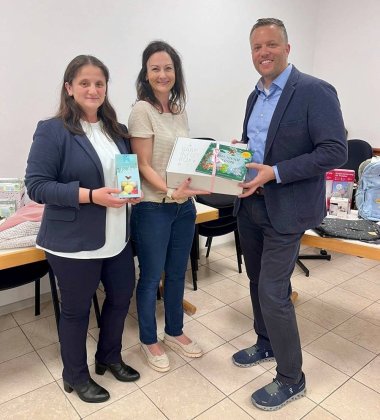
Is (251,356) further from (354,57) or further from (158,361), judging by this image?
(354,57)

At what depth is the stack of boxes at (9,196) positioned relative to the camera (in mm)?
1993

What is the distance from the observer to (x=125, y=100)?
2.77 meters

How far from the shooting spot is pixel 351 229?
183 cm

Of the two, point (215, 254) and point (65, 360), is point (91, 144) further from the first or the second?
point (215, 254)

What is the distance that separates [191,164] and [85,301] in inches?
28.9

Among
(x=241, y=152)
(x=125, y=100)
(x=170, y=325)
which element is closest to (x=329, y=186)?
(x=241, y=152)

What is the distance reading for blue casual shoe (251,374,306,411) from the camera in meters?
1.62

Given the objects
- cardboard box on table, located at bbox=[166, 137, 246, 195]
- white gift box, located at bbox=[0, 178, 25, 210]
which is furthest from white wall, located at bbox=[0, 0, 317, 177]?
cardboard box on table, located at bbox=[166, 137, 246, 195]

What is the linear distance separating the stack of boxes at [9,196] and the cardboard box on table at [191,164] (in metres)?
1.01

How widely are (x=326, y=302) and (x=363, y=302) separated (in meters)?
0.28

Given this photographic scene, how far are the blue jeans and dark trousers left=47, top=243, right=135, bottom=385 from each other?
0.35 ft

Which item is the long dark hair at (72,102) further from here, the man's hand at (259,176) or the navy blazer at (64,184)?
the man's hand at (259,176)

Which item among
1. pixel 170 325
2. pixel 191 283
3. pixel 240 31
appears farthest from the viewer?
pixel 240 31

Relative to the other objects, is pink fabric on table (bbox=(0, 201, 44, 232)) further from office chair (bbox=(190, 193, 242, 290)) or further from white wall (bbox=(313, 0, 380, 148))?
white wall (bbox=(313, 0, 380, 148))
